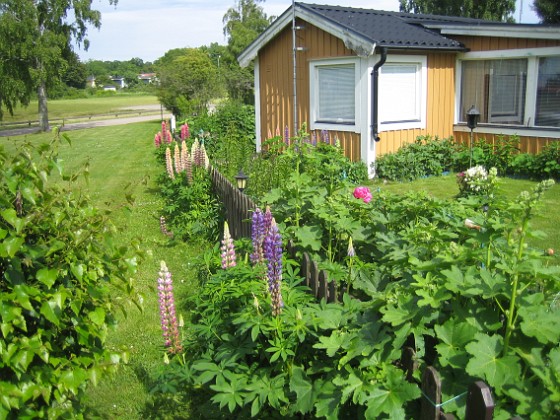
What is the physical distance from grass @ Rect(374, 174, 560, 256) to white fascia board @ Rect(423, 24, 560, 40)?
290 centimetres

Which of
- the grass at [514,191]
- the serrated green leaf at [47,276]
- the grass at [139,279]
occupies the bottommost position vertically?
the grass at [139,279]

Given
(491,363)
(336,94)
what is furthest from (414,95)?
(491,363)

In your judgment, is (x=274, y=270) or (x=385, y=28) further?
(x=385, y=28)

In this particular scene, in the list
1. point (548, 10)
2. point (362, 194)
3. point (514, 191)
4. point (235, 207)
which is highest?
point (548, 10)

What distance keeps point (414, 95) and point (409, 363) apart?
10.7 metres

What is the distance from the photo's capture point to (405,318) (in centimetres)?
250

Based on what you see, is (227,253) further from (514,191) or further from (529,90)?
(529,90)

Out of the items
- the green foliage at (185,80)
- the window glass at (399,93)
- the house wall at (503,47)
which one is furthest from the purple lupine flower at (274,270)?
the green foliage at (185,80)

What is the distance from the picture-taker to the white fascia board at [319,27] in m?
10.9

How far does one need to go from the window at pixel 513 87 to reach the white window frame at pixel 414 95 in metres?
1.20

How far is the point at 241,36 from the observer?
40.9m

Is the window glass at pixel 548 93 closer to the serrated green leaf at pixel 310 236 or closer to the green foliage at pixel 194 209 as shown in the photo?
the green foliage at pixel 194 209

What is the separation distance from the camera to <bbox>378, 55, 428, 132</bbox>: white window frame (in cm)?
1175

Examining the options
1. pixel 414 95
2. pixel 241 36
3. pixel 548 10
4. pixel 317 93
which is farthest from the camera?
pixel 241 36
